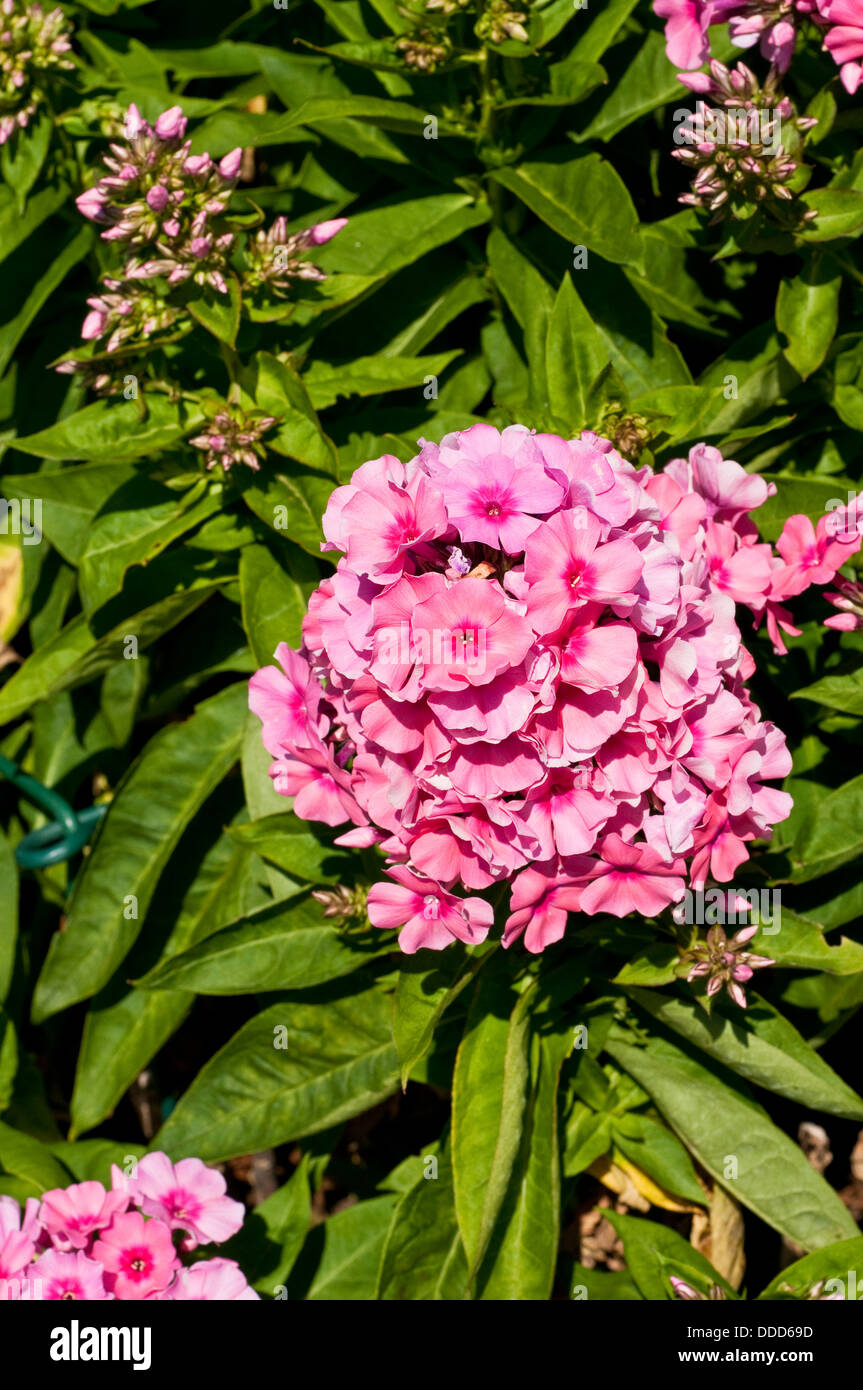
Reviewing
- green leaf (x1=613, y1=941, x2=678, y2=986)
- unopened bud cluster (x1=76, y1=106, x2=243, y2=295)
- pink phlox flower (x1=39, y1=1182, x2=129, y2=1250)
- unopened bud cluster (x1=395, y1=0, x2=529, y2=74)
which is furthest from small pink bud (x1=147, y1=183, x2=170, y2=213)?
pink phlox flower (x1=39, y1=1182, x2=129, y2=1250)

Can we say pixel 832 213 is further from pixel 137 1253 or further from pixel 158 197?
pixel 137 1253

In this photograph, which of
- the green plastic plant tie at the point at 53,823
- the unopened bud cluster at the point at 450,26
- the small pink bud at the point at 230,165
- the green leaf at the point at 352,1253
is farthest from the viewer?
the green plastic plant tie at the point at 53,823

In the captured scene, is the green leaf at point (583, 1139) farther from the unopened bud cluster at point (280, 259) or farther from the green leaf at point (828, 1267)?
the unopened bud cluster at point (280, 259)

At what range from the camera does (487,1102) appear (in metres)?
2.12

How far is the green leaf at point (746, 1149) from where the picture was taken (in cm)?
219

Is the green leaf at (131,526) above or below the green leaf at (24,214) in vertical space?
below

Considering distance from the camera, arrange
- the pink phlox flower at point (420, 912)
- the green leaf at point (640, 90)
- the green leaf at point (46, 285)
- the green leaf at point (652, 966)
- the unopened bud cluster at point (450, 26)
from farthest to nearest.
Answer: the green leaf at point (46, 285) → the green leaf at point (640, 90) → the unopened bud cluster at point (450, 26) → the green leaf at point (652, 966) → the pink phlox flower at point (420, 912)

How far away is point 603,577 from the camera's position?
4.89ft

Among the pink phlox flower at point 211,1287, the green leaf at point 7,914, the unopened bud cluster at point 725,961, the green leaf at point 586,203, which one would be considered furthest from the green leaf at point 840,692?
the green leaf at point 7,914

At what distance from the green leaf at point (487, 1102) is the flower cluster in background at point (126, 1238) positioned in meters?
0.41

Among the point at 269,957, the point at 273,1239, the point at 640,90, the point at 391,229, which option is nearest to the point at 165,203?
the point at 391,229

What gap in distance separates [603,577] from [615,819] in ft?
1.14

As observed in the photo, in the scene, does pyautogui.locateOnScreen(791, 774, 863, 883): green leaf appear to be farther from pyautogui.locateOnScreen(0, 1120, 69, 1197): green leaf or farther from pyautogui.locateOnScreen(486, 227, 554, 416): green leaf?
pyautogui.locateOnScreen(0, 1120, 69, 1197): green leaf

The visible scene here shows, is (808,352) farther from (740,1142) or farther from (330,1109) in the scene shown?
(330,1109)
